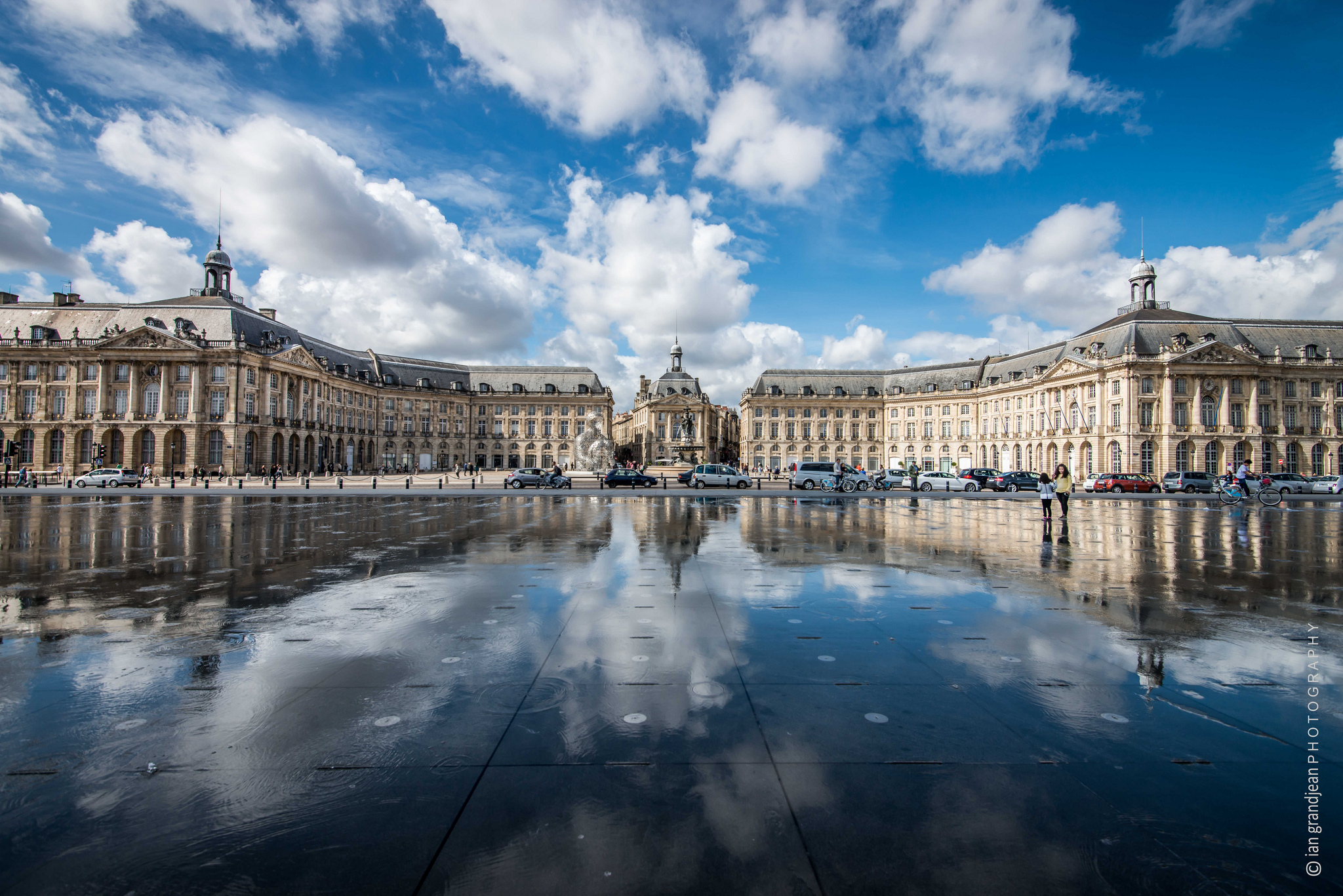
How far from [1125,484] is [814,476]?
82.7 feet

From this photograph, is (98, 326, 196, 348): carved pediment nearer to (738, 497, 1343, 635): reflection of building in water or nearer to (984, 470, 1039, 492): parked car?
(738, 497, 1343, 635): reflection of building in water

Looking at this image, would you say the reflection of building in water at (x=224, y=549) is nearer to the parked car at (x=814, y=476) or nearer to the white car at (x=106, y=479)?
the parked car at (x=814, y=476)

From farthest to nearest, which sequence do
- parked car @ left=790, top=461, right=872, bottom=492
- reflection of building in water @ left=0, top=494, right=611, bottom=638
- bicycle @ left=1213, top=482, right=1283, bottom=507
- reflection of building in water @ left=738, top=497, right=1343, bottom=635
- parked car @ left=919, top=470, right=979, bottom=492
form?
1. parked car @ left=919, top=470, right=979, bottom=492
2. parked car @ left=790, top=461, right=872, bottom=492
3. bicycle @ left=1213, top=482, right=1283, bottom=507
4. reflection of building in water @ left=738, top=497, right=1343, bottom=635
5. reflection of building in water @ left=0, top=494, right=611, bottom=638

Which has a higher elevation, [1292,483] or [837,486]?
[1292,483]

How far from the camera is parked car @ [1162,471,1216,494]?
1807 inches

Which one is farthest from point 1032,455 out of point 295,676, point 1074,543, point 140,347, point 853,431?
point 140,347

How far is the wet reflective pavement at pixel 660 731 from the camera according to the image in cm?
297

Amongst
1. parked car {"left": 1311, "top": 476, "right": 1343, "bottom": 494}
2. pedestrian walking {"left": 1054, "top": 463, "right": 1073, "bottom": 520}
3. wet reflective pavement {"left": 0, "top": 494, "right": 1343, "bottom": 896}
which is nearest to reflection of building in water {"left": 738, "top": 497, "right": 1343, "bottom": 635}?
wet reflective pavement {"left": 0, "top": 494, "right": 1343, "bottom": 896}

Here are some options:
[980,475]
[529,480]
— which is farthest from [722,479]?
[980,475]

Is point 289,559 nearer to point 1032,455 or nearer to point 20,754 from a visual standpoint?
point 20,754

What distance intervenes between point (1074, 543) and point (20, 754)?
18.3 metres

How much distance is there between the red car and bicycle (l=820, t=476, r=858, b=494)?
20894 mm

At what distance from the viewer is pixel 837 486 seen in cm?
4209

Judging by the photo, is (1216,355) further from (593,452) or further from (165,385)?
(165,385)
